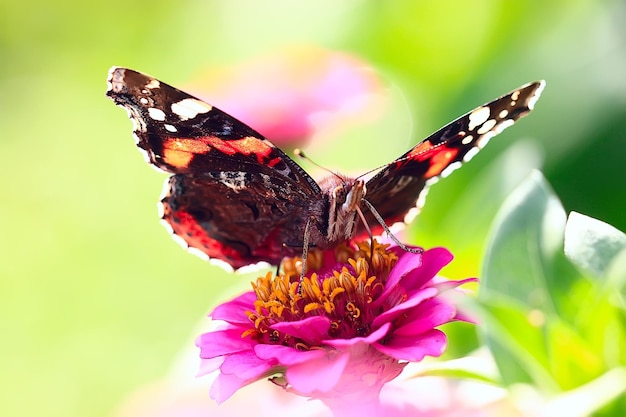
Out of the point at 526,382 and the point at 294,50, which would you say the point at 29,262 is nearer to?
the point at 294,50

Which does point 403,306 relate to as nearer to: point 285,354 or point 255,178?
point 285,354

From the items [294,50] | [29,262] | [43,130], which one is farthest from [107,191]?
[294,50]

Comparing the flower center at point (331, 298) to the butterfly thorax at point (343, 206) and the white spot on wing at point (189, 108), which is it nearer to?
the butterfly thorax at point (343, 206)

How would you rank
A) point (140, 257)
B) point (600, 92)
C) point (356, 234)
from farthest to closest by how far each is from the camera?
point (140, 257), point (600, 92), point (356, 234)

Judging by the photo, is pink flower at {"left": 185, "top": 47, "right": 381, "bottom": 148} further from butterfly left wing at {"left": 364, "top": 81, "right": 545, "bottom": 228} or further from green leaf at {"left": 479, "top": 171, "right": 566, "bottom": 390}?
green leaf at {"left": 479, "top": 171, "right": 566, "bottom": 390}

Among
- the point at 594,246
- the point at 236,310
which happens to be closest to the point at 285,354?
the point at 236,310

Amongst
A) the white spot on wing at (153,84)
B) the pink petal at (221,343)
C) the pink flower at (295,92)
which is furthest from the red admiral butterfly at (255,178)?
the pink flower at (295,92)
